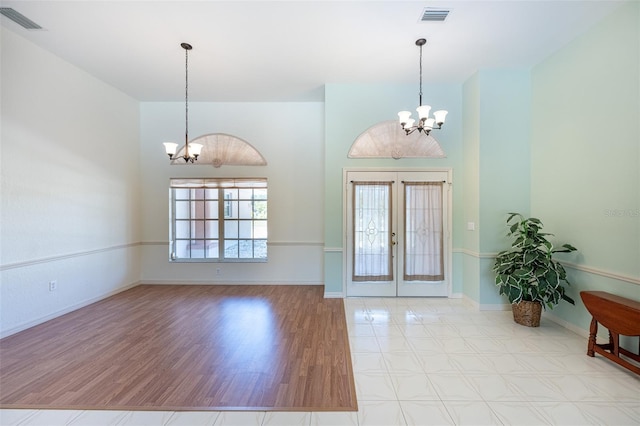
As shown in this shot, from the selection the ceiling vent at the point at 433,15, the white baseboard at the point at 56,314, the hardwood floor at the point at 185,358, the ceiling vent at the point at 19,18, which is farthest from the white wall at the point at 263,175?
the ceiling vent at the point at 433,15

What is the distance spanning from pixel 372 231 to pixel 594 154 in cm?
284

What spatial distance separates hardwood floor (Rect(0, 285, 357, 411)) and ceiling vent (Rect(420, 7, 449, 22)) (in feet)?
11.9

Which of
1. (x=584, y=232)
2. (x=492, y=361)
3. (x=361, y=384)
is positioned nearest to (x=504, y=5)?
(x=584, y=232)

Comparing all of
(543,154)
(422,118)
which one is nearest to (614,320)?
(543,154)

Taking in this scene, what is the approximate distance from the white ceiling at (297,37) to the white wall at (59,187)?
412mm

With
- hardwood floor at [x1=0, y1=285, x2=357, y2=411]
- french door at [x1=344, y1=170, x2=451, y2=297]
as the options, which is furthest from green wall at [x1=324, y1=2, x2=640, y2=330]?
hardwood floor at [x1=0, y1=285, x2=357, y2=411]

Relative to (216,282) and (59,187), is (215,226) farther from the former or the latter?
(59,187)

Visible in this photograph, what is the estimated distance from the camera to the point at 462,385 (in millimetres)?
2273

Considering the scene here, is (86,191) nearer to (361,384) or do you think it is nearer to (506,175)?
(361,384)

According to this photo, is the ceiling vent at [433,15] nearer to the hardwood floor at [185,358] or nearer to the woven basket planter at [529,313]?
the woven basket planter at [529,313]

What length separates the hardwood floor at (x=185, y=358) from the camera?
83.7 inches

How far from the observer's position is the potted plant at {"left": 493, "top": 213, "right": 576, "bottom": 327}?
127 inches

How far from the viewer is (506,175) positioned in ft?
13.1

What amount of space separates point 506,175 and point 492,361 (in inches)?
104
